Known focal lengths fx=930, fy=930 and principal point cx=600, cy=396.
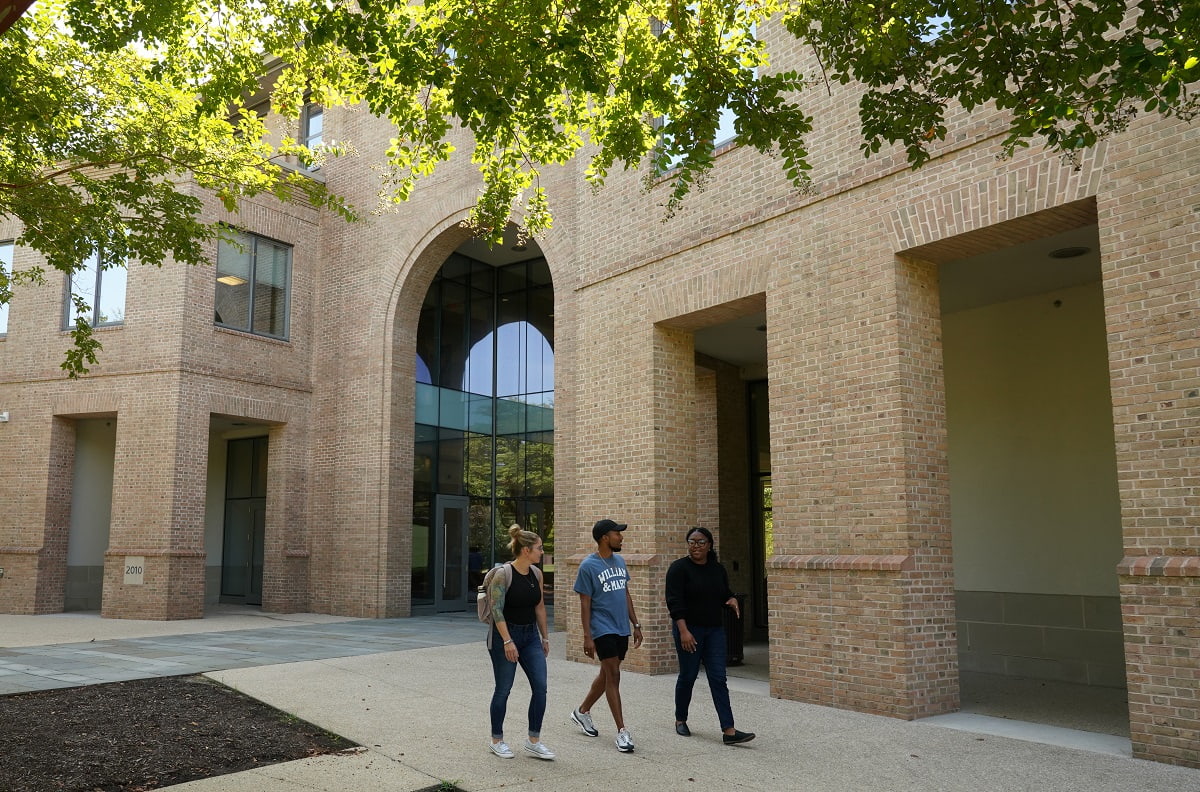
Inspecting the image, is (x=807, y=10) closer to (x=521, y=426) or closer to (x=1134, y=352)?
(x=1134, y=352)

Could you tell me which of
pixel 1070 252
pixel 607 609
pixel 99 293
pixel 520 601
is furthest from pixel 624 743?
pixel 99 293

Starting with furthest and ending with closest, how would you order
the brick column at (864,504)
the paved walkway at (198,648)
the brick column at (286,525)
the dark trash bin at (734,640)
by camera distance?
the brick column at (286,525) < the dark trash bin at (734,640) < the paved walkway at (198,648) < the brick column at (864,504)

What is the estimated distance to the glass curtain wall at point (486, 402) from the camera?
21125mm

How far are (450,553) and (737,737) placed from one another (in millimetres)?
14725

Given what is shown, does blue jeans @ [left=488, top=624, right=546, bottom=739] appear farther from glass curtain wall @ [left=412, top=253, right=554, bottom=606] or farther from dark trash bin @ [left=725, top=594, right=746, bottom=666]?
glass curtain wall @ [left=412, top=253, right=554, bottom=606]

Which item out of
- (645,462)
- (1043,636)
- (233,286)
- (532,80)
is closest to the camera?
(532,80)

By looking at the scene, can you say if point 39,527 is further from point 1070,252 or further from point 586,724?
point 1070,252

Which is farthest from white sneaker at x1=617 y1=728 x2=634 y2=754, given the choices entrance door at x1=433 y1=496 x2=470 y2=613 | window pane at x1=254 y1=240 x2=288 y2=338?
window pane at x1=254 y1=240 x2=288 y2=338

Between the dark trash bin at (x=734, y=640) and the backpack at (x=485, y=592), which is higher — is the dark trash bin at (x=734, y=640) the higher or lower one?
the lower one

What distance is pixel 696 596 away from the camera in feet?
24.0

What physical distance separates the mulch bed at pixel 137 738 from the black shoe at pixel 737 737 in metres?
2.92

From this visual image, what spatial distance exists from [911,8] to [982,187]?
3.00 meters

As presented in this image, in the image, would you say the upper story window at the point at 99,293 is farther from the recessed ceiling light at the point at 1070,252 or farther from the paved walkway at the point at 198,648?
the recessed ceiling light at the point at 1070,252

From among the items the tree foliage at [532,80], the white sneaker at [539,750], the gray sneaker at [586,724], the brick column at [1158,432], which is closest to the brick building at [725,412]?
the brick column at [1158,432]
